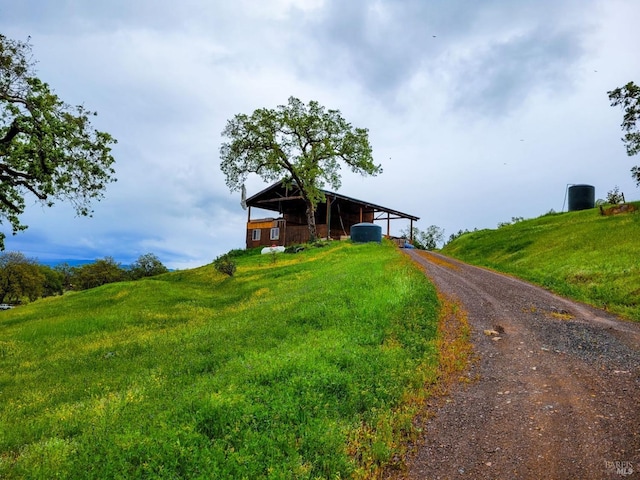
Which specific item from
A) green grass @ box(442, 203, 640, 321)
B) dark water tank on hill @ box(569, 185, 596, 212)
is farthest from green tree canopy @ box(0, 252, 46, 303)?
dark water tank on hill @ box(569, 185, 596, 212)

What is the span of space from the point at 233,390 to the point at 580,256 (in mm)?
23963

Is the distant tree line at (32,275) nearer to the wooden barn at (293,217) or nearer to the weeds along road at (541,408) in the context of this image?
the wooden barn at (293,217)

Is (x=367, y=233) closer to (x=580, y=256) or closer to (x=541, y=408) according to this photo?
(x=580, y=256)

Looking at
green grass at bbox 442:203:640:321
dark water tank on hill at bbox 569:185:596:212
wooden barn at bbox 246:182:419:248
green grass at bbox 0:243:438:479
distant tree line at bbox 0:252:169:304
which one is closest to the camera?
green grass at bbox 0:243:438:479

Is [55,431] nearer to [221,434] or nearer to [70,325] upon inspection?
[221,434]

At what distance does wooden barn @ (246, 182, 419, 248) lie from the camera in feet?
169

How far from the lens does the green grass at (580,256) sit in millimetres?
17984

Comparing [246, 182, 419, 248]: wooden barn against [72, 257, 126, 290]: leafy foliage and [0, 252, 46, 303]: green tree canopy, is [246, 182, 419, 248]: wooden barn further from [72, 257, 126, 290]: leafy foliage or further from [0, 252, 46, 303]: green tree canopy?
[0, 252, 46, 303]: green tree canopy

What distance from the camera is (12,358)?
15.3 m

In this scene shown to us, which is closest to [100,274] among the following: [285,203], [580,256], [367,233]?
[285,203]

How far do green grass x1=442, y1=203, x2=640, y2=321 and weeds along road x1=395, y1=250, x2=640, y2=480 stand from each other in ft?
15.5

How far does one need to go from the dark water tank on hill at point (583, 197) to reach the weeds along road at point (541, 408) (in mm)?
38957

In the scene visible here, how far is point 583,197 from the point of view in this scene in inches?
1841

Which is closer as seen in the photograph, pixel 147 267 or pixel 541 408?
pixel 541 408
